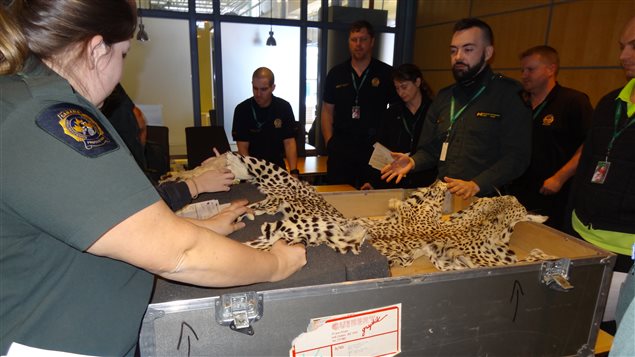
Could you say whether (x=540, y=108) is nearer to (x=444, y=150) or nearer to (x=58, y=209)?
(x=444, y=150)

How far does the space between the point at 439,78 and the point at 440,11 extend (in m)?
1.02

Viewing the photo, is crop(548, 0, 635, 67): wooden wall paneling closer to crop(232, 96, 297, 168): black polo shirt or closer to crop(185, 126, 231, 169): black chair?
crop(232, 96, 297, 168): black polo shirt

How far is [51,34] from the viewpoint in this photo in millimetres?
725

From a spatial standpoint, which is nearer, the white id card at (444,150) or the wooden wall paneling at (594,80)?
A: the white id card at (444,150)

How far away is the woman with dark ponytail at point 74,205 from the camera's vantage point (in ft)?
2.12

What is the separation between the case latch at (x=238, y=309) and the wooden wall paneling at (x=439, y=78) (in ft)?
18.3

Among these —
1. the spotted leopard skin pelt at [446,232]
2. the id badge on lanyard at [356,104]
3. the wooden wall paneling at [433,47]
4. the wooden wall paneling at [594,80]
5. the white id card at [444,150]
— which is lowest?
Answer: the spotted leopard skin pelt at [446,232]

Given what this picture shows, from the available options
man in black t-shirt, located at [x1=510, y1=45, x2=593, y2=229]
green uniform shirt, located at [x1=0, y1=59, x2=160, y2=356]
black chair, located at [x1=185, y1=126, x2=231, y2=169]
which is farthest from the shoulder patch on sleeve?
black chair, located at [x1=185, y1=126, x2=231, y2=169]

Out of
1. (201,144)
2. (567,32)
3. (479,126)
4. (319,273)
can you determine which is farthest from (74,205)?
(567,32)

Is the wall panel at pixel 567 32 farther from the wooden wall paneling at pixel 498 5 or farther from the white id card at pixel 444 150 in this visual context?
the white id card at pixel 444 150

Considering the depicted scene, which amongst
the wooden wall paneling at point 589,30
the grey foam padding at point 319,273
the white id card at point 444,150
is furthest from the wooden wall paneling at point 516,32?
the grey foam padding at point 319,273

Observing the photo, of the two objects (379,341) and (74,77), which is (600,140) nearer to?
(379,341)

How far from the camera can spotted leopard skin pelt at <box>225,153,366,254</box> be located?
1.29 metres

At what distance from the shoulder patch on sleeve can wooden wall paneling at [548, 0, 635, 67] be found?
4.37 meters
